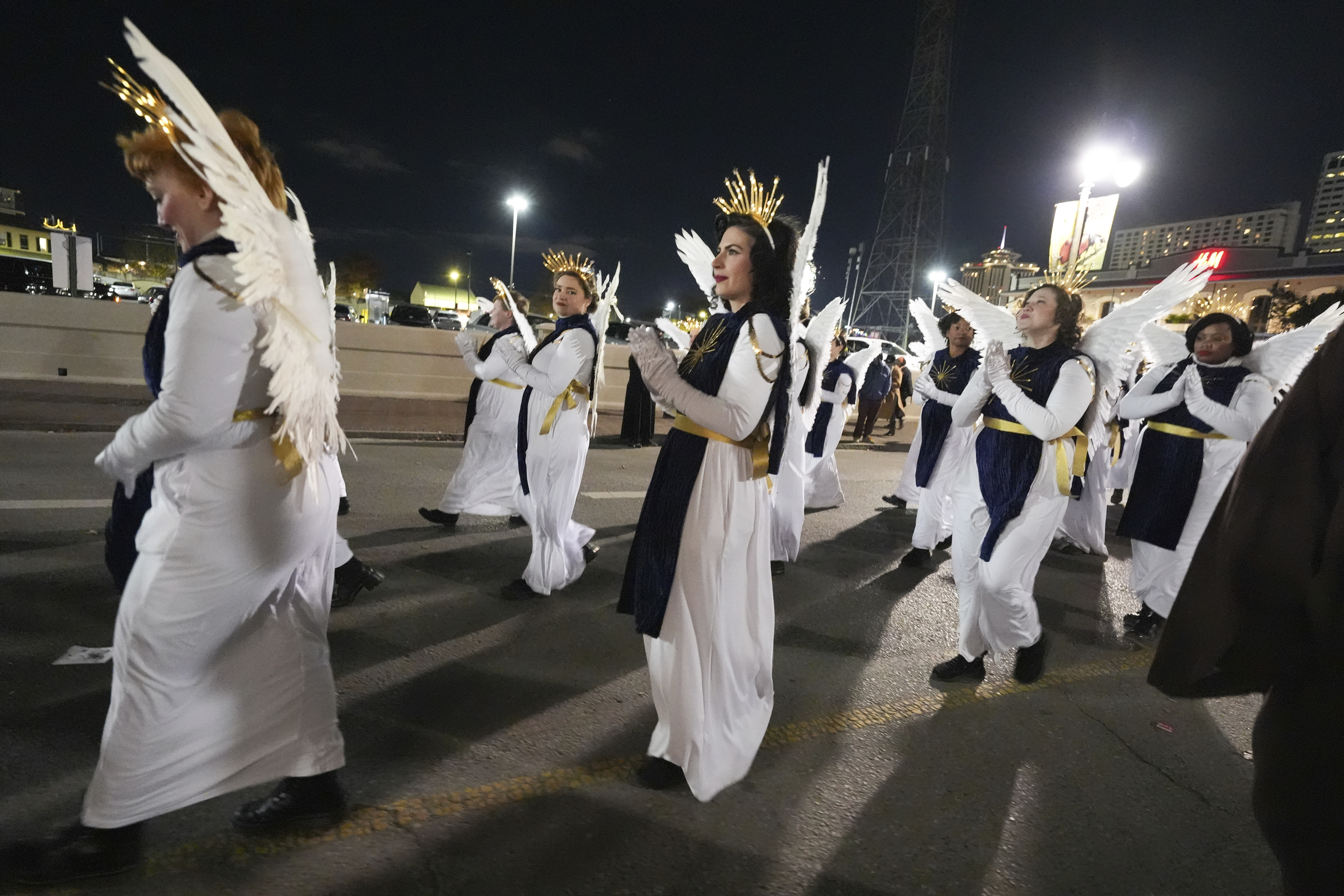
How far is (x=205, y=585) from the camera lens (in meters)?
1.76

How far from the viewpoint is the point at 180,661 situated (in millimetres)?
1777

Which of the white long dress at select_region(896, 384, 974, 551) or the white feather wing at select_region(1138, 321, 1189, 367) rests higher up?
the white feather wing at select_region(1138, 321, 1189, 367)

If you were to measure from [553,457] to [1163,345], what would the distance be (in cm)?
439

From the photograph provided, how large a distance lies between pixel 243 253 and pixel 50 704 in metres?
2.18

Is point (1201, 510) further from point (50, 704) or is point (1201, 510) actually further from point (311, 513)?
point (50, 704)

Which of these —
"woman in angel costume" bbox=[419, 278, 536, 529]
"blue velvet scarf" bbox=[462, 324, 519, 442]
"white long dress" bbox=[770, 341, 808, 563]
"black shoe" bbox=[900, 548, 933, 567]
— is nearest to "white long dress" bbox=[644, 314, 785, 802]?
"blue velvet scarf" bbox=[462, 324, 519, 442]

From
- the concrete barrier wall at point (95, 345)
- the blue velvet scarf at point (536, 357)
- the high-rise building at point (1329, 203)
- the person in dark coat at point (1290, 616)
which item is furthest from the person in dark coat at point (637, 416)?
the high-rise building at point (1329, 203)

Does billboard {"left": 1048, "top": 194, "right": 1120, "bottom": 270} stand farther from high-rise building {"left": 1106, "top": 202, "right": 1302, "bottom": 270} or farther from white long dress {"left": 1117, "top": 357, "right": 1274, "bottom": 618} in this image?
high-rise building {"left": 1106, "top": 202, "right": 1302, "bottom": 270}

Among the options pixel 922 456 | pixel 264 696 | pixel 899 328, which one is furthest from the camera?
pixel 899 328

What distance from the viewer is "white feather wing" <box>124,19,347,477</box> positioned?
1.53 meters

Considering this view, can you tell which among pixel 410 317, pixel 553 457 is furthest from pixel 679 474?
pixel 410 317

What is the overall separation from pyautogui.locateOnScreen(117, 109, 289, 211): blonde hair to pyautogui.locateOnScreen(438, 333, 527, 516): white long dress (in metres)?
3.34

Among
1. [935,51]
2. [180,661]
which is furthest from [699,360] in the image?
[935,51]

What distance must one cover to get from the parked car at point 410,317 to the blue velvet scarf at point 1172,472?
1921cm
